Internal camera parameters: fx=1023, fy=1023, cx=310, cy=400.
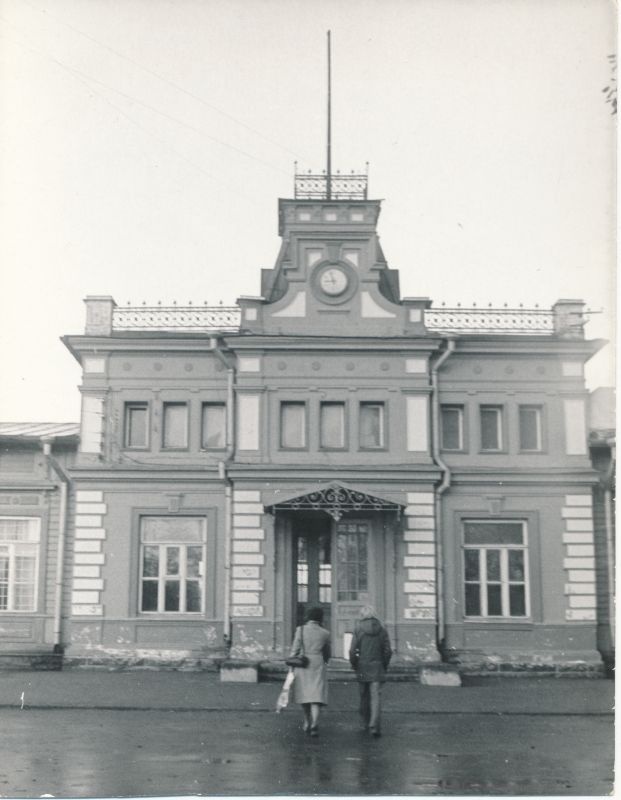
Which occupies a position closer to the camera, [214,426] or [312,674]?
[312,674]

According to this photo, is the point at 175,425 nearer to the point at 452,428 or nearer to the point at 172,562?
the point at 172,562

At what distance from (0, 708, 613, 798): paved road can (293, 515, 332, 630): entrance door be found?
17.0 ft

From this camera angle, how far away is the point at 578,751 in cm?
1199

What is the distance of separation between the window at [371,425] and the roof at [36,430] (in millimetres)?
5740

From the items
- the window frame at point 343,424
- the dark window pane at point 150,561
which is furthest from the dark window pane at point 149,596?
the window frame at point 343,424

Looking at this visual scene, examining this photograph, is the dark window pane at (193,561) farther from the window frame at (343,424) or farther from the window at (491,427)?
the window at (491,427)

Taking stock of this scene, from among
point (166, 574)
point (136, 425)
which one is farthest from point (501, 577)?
point (136, 425)

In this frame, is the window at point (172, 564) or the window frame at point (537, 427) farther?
the window at point (172, 564)

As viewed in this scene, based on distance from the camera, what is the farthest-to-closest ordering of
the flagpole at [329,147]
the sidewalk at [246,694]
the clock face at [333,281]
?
1. the clock face at [333,281]
2. the sidewalk at [246,694]
3. the flagpole at [329,147]

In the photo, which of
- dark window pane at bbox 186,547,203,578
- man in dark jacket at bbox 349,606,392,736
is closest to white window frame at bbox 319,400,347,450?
dark window pane at bbox 186,547,203,578

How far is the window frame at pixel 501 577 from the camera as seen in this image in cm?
1967

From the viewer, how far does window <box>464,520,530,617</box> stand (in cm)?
1972

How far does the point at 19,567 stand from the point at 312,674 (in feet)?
30.1

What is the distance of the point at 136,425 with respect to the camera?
822 inches
